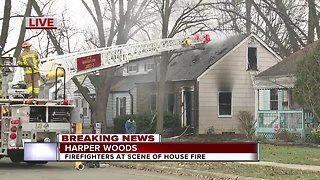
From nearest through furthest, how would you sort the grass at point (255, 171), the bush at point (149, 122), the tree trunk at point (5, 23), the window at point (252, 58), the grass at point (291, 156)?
the grass at point (255, 171) → the grass at point (291, 156) → the tree trunk at point (5, 23) → the bush at point (149, 122) → the window at point (252, 58)

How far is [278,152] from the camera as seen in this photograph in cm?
1984

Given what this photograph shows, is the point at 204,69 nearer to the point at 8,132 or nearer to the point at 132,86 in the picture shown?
the point at 132,86

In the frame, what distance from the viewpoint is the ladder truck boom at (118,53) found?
1881 cm

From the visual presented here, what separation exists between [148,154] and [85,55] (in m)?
12.9

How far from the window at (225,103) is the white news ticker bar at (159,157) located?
85.8ft

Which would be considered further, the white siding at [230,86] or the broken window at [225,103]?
the broken window at [225,103]

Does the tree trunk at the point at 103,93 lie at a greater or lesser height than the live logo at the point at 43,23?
lesser

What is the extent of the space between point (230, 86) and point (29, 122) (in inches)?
805

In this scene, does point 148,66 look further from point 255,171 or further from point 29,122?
point 255,171

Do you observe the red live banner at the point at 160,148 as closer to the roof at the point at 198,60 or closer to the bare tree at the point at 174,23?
the bare tree at the point at 174,23

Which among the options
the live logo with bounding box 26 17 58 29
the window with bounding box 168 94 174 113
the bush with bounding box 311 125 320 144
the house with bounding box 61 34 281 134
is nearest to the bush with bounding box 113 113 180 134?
the house with bounding box 61 34 281 134

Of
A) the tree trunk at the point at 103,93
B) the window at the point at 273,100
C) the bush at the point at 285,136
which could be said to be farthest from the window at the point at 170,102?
the bush at the point at 285,136

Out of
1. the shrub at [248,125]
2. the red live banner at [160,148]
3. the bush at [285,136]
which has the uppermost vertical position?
the red live banner at [160,148]

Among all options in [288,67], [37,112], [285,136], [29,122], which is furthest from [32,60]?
[288,67]
